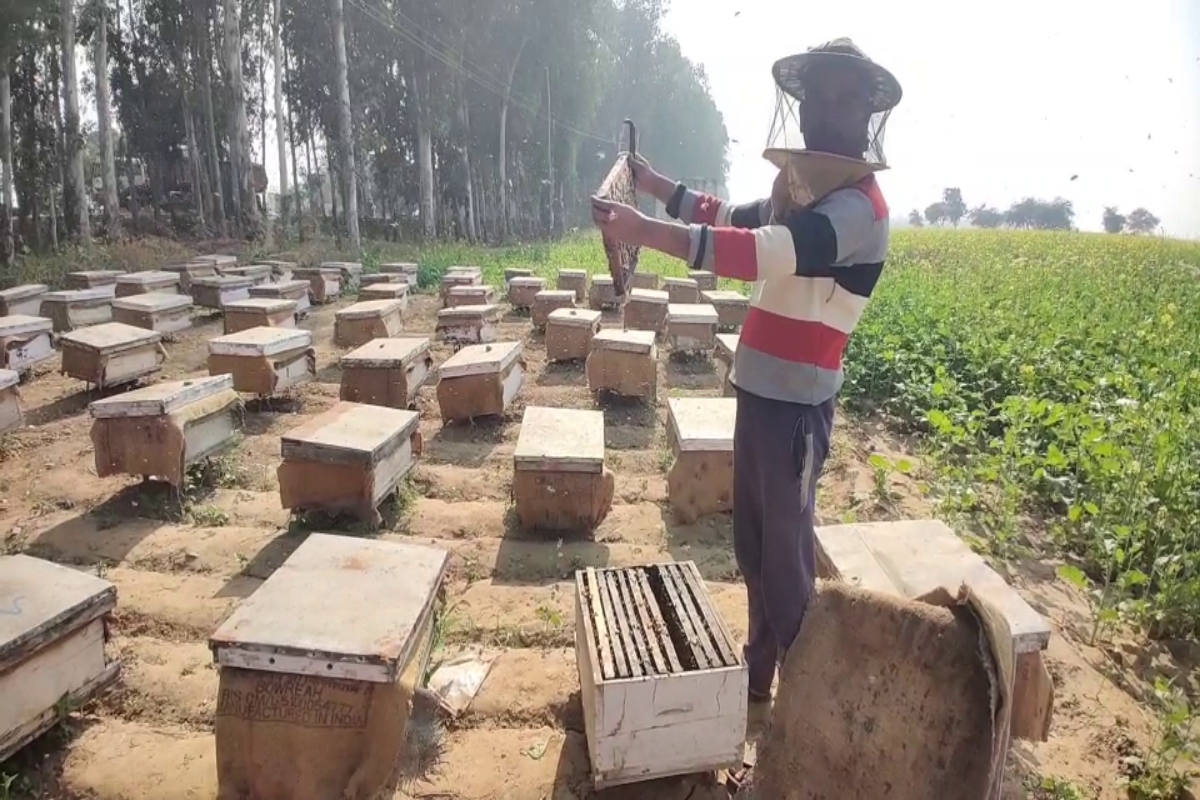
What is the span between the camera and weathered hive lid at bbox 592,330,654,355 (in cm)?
684

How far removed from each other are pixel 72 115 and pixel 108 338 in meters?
11.4

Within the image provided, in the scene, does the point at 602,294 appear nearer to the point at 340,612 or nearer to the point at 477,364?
the point at 477,364

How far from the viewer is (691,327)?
8.69 m

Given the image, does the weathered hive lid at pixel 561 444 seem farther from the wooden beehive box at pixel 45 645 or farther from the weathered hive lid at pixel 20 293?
the weathered hive lid at pixel 20 293

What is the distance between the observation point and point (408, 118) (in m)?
27.4

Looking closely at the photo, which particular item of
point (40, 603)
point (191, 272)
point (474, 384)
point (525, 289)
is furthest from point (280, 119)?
point (40, 603)

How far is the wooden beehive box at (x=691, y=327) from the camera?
27.9ft

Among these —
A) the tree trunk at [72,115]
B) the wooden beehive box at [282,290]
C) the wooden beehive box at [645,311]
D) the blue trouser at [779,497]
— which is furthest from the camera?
the tree trunk at [72,115]

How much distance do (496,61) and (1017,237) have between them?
68.6ft

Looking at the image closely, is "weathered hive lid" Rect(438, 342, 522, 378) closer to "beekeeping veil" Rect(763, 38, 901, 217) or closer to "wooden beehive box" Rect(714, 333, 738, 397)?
"wooden beehive box" Rect(714, 333, 738, 397)

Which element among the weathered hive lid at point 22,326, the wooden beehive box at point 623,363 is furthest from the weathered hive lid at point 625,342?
the weathered hive lid at point 22,326

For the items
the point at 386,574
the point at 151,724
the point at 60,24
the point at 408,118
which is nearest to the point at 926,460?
the point at 386,574

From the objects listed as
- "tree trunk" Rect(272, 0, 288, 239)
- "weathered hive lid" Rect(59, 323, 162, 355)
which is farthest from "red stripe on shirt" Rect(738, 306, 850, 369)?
"tree trunk" Rect(272, 0, 288, 239)

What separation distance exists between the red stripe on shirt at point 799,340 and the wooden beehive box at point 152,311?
7707mm
